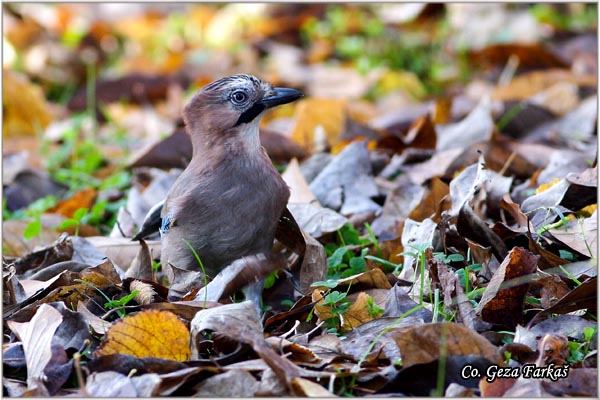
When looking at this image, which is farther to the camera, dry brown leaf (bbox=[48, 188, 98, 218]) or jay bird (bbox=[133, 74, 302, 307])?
dry brown leaf (bbox=[48, 188, 98, 218])

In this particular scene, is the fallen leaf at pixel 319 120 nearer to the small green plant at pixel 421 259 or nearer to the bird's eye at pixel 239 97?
the bird's eye at pixel 239 97

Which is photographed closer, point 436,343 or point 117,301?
point 436,343

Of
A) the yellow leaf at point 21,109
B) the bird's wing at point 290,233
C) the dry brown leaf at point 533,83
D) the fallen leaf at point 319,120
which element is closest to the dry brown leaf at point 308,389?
the bird's wing at point 290,233

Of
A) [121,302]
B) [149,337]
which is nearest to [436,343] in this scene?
[149,337]

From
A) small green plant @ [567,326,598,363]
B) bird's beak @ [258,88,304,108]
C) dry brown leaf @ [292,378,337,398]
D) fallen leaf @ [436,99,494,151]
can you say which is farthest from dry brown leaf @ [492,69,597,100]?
dry brown leaf @ [292,378,337,398]

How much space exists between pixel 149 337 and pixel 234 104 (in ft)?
5.41

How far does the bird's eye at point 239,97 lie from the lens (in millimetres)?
4531

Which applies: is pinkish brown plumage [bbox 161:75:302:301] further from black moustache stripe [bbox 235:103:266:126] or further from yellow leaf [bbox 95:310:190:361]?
yellow leaf [bbox 95:310:190:361]

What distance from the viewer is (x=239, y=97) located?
455 cm

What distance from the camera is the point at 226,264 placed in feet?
14.1

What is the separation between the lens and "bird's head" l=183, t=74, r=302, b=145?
4520 millimetres

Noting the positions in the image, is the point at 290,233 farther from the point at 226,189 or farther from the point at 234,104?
the point at 234,104

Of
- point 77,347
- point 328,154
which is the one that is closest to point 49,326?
point 77,347

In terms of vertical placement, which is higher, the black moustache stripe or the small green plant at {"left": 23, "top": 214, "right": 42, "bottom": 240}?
the black moustache stripe
